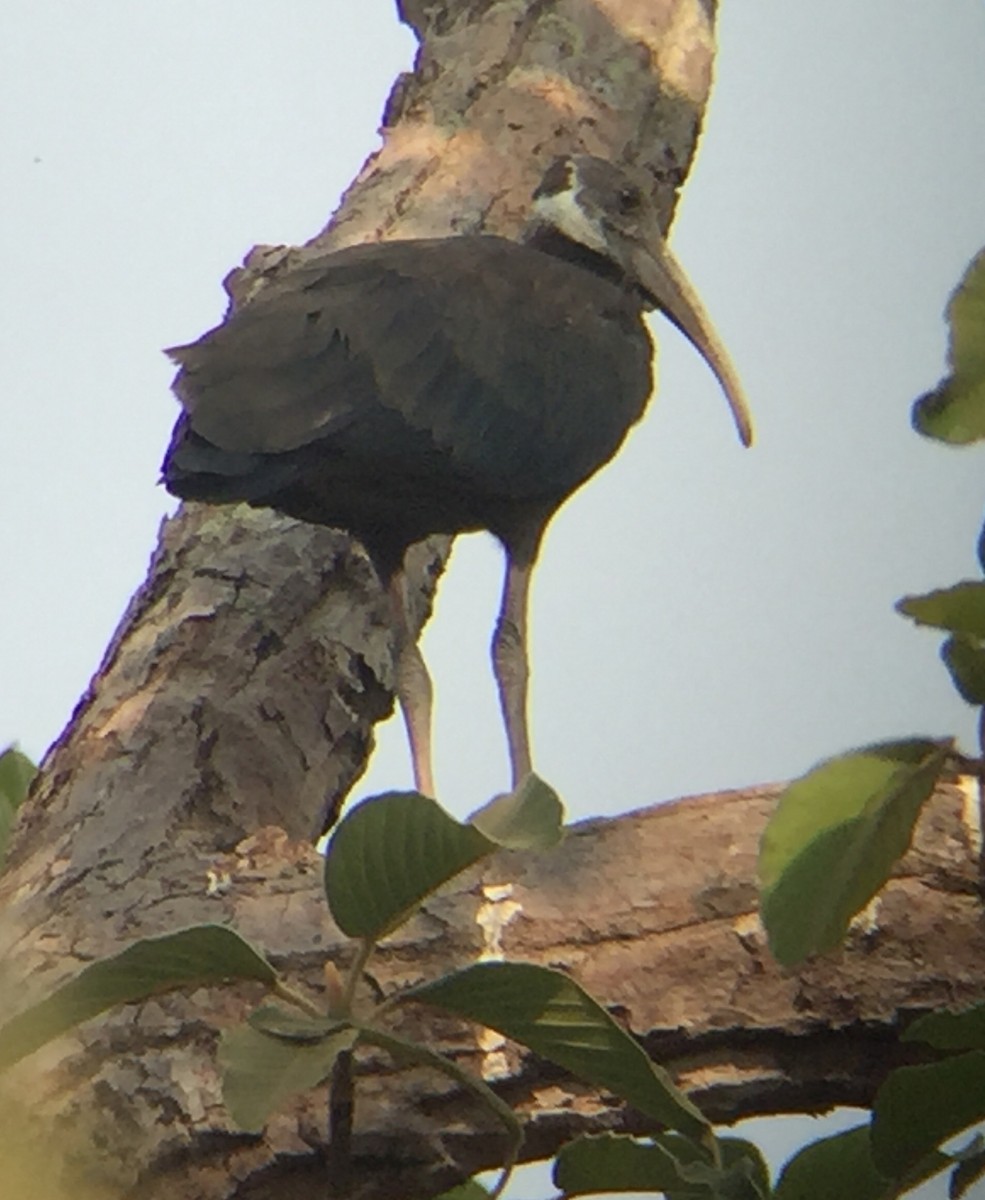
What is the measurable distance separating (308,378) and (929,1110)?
2327 millimetres

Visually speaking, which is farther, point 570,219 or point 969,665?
point 570,219

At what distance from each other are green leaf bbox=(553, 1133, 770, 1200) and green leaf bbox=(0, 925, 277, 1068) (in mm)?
331

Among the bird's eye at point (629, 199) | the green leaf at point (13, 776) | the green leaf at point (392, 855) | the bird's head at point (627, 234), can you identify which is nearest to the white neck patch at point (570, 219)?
the bird's head at point (627, 234)

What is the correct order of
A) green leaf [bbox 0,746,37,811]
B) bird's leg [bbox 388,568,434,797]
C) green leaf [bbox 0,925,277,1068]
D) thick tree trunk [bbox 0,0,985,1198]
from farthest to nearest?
bird's leg [bbox 388,568,434,797] → green leaf [bbox 0,746,37,811] → thick tree trunk [bbox 0,0,985,1198] → green leaf [bbox 0,925,277,1068]

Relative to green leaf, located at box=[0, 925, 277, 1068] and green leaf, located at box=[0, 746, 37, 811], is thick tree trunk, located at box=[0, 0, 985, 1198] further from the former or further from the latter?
green leaf, located at box=[0, 925, 277, 1068]

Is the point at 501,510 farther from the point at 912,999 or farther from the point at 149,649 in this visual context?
the point at 912,999

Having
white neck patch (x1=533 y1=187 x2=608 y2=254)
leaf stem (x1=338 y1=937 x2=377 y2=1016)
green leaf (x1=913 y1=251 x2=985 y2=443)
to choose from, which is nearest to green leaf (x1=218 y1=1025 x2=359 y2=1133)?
leaf stem (x1=338 y1=937 x2=377 y2=1016)

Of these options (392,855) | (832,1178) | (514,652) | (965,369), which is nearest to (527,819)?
(392,855)

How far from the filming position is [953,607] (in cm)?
153

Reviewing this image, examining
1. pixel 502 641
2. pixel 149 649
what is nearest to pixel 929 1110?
pixel 149 649

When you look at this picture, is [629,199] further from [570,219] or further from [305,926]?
[305,926]

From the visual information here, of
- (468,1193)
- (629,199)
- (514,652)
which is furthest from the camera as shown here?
(629,199)

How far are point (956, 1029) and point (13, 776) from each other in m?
1.78

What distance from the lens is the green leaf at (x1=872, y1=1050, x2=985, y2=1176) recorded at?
1598 mm
